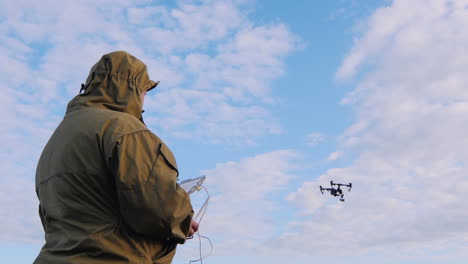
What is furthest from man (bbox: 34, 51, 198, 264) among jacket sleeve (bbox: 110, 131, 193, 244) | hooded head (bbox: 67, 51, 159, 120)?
hooded head (bbox: 67, 51, 159, 120)

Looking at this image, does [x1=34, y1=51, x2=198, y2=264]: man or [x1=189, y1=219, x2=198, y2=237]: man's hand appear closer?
[x1=34, y1=51, x2=198, y2=264]: man

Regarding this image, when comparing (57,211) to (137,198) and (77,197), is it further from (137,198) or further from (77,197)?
(137,198)

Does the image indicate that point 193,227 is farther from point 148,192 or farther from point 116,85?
point 116,85

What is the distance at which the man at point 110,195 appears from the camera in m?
3.72

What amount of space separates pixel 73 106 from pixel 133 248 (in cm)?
155

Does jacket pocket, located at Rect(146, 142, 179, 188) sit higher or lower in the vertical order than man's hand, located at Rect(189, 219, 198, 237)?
higher

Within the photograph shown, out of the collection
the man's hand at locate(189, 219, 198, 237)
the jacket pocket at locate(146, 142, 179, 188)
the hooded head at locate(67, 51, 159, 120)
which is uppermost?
the hooded head at locate(67, 51, 159, 120)

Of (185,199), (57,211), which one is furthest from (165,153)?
(57,211)

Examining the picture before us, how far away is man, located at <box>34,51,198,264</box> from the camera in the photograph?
12.2ft

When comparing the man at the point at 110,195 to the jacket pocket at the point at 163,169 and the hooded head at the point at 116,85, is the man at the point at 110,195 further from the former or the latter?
the hooded head at the point at 116,85

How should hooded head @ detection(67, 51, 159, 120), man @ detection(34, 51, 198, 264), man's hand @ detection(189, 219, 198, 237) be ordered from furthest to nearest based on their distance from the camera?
1. hooded head @ detection(67, 51, 159, 120)
2. man's hand @ detection(189, 219, 198, 237)
3. man @ detection(34, 51, 198, 264)

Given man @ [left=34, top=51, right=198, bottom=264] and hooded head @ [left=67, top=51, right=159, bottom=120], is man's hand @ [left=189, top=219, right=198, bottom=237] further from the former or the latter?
hooded head @ [left=67, top=51, right=159, bottom=120]

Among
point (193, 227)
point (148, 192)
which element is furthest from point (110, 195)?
point (193, 227)

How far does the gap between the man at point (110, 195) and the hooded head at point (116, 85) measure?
0.24 meters
